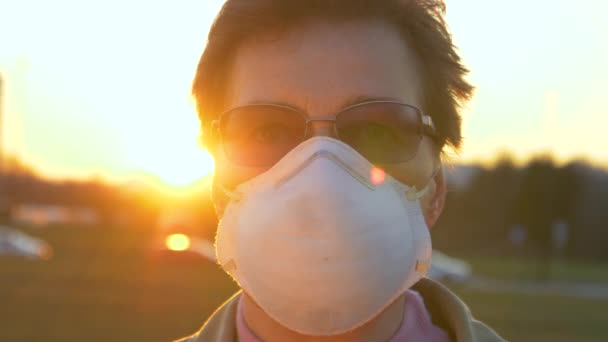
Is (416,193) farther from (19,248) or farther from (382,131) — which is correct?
(19,248)

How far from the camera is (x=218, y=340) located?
234 cm

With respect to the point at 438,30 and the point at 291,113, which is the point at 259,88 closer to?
the point at 291,113

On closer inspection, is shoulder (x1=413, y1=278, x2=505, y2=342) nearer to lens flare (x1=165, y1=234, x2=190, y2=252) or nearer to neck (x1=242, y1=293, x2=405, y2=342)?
neck (x1=242, y1=293, x2=405, y2=342)

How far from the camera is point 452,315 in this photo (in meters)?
2.44

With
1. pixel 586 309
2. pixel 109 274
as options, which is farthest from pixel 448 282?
pixel 109 274

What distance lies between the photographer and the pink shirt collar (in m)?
2.31

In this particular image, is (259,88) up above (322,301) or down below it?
above

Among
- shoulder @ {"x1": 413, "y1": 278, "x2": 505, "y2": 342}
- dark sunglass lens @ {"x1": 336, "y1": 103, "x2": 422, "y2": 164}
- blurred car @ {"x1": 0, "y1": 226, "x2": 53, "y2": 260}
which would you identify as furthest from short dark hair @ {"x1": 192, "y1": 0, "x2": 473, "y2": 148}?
blurred car @ {"x1": 0, "y1": 226, "x2": 53, "y2": 260}

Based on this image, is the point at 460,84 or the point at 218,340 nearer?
the point at 218,340

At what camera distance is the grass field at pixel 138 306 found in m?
11.8

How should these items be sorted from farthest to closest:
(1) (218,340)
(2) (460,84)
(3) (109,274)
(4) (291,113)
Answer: (3) (109,274)
(2) (460,84)
(1) (218,340)
(4) (291,113)

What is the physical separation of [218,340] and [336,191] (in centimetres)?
57

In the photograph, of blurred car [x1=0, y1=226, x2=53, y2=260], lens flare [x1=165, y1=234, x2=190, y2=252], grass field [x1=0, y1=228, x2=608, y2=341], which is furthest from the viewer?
blurred car [x1=0, y1=226, x2=53, y2=260]

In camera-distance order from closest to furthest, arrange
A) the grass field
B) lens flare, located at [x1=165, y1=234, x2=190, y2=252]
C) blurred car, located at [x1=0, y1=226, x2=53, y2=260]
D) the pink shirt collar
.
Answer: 1. the pink shirt collar
2. the grass field
3. lens flare, located at [x1=165, y1=234, x2=190, y2=252]
4. blurred car, located at [x1=0, y1=226, x2=53, y2=260]
